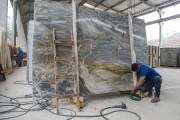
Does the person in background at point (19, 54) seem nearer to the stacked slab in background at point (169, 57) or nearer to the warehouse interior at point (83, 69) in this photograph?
the warehouse interior at point (83, 69)

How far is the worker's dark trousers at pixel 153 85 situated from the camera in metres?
4.43

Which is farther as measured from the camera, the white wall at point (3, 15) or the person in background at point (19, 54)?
the person in background at point (19, 54)

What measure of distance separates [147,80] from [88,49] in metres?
1.63

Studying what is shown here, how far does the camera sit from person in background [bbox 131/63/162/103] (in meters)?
4.40

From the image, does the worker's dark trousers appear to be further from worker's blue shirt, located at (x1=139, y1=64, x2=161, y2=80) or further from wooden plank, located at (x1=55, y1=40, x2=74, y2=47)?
wooden plank, located at (x1=55, y1=40, x2=74, y2=47)

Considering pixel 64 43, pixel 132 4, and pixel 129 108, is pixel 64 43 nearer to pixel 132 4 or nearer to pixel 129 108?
pixel 129 108

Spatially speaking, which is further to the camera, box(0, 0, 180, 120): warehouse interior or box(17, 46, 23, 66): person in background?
box(17, 46, 23, 66): person in background

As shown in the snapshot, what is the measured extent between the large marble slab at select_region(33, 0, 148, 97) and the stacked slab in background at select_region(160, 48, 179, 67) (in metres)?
9.45

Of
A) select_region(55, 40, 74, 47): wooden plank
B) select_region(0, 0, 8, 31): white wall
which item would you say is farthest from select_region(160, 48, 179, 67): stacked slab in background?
select_region(55, 40, 74, 47): wooden plank

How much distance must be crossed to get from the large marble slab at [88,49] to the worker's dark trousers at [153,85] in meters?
0.39

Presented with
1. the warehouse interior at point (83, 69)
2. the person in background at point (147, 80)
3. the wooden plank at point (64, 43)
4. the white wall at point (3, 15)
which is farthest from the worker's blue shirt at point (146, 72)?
the white wall at point (3, 15)

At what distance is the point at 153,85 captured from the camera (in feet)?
15.0

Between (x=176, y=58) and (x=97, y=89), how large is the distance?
11.1 metres

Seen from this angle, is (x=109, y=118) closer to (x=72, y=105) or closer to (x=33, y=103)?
(x=72, y=105)
